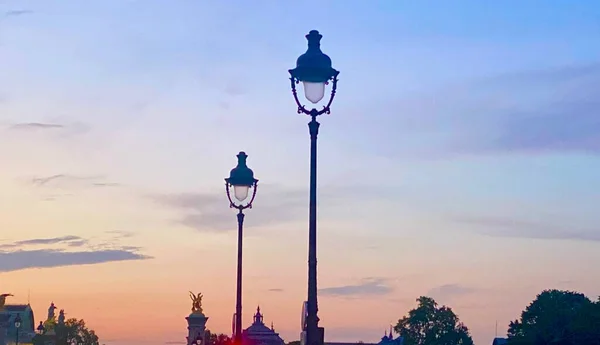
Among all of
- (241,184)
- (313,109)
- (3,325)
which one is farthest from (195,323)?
(3,325)

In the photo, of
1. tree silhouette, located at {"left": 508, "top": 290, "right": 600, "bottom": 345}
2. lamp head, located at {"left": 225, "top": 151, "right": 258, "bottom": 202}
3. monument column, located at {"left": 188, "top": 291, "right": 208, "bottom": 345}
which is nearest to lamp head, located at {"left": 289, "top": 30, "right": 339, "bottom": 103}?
lamp head, located at {"left": 225, "top": 151, "right": 258, "bottom": 202}

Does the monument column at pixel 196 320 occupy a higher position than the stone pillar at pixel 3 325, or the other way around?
the stone pillar at pixel 3 325

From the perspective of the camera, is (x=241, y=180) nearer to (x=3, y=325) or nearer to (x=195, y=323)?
(x=195, y=323)

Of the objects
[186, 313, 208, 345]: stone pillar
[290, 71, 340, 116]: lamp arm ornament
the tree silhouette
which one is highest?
the tree silhouette

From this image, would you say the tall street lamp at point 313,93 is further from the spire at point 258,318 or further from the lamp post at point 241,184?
the spire at point 258,318

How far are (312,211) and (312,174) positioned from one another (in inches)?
30.3

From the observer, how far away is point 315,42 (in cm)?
2427

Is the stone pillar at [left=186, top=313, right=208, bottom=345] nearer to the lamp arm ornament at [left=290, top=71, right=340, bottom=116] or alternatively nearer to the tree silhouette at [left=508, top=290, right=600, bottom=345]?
the tree silhouette at [left=508, top=290, right=600, bottom=345]

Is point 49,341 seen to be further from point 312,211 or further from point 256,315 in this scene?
point 312,211

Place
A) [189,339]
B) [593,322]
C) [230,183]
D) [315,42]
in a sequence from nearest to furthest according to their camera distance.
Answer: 1. [315,42]
2. [230,183]
3. [189,339]
4. [593,322]

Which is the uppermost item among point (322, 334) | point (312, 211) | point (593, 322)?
point (593, 322)

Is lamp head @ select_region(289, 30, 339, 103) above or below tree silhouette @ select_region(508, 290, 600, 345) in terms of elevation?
below

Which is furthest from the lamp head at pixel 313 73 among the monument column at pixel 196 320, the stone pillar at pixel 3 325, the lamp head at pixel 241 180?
the stone pillar at pixel 3 325

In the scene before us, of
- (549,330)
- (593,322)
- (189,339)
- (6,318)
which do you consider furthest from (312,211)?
(6,318)
